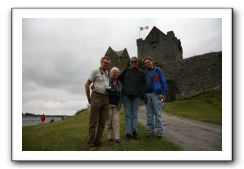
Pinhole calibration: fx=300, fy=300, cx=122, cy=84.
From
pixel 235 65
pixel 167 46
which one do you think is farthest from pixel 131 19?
pixel 167 46

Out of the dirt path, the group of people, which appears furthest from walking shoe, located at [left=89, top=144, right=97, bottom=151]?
the dirt path

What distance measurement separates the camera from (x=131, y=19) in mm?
7066

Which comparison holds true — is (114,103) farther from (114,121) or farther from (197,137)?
(197,137)

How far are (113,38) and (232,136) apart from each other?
3950mm

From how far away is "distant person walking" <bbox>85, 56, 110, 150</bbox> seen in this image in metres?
5.79

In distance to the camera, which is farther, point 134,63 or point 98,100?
point 134,63

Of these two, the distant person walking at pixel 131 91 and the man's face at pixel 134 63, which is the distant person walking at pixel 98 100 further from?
the man's face at pixel 134 63

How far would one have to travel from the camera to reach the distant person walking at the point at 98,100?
579cm

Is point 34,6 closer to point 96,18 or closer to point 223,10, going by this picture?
point 96,18

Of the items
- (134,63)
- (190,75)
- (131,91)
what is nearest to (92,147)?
(131,91)

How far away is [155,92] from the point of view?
6422 millimetres

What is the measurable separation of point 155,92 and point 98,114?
1368 mm

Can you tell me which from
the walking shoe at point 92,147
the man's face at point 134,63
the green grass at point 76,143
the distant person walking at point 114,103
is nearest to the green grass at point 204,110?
the green grass at point 76,143

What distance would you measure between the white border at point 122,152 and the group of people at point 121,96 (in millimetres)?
525
